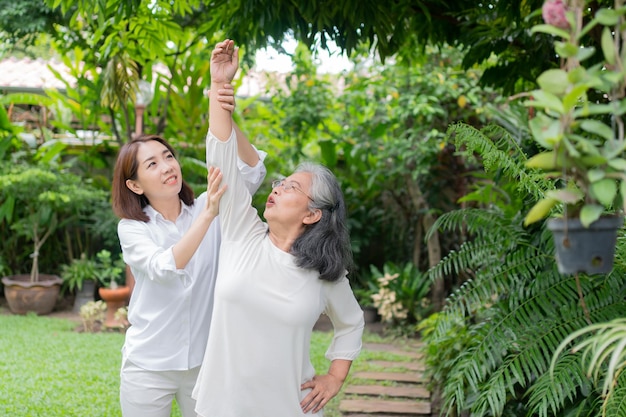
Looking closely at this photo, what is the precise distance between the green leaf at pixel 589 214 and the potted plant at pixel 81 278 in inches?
275

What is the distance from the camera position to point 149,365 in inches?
96.3

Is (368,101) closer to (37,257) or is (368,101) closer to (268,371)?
(37,257)

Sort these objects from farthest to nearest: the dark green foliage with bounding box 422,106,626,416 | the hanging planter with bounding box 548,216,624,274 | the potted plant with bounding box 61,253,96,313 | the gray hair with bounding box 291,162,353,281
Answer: the potted plant with bounding box 61,253,96,313, the dark green foliage with bounding box 422,106,626,416, the gray hair with bounding box 291,162,353,281, the hanging planter with bounding box 548,216,624,274

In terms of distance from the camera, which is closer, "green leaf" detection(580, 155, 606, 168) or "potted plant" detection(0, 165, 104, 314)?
"green leaf" detection(580, 155, 606, 168)

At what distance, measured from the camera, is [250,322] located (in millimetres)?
2146

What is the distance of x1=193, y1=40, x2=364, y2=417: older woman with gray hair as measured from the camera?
214 cm

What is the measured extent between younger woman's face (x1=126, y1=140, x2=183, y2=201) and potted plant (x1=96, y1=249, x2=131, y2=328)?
15.3 ft

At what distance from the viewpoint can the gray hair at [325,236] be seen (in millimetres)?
2217

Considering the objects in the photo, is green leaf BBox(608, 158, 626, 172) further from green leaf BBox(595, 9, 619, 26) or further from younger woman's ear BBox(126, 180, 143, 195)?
younger woman's ear BBox(126, 180, 143, 195)

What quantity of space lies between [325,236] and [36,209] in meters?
→ 6.19

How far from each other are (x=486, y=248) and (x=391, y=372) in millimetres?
2459

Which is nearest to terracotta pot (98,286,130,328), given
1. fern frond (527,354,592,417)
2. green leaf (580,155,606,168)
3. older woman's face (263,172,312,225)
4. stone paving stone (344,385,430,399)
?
stone paving stone (344,385,430,399)

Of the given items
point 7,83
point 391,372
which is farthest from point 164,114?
point 7,83

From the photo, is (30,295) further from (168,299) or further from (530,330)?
(530,330)
